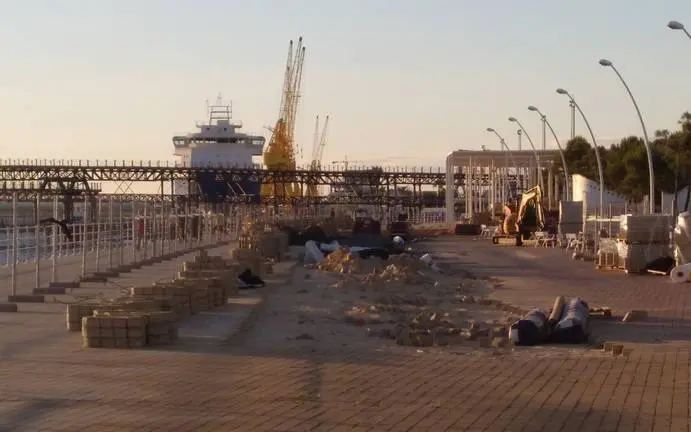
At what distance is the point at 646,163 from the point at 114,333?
2345 inches

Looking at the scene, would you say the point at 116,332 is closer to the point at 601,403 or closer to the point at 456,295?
the point at 601,403

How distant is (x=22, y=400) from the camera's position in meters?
11.0

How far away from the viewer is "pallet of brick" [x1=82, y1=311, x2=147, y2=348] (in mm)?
15164

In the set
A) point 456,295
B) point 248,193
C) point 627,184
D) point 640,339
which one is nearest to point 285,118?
point 248,193

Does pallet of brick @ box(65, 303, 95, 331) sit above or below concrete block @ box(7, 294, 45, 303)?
above

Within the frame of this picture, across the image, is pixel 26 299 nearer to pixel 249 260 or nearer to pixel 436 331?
pixel 436 331

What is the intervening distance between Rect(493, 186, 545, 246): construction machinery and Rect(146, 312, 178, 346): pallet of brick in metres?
48.2

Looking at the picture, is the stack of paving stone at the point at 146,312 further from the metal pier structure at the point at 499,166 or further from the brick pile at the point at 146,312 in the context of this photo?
the metal pier structure at the point at 499,166

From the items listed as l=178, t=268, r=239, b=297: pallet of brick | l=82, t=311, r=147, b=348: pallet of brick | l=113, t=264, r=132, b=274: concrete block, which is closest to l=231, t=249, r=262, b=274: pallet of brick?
l=113, t=264, r=132, b=274: concrete block

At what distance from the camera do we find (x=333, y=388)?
12.0 metres

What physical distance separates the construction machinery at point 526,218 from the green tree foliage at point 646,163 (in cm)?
726

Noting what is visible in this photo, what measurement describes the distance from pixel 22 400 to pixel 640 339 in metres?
9.88

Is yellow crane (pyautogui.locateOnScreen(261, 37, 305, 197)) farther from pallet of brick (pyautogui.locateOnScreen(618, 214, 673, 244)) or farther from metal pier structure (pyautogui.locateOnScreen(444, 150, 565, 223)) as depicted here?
pallet of brick (pyautogui.locateOnScreen(618, 214, 673, 244))

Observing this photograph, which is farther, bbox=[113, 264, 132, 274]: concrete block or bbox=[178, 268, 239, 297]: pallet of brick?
bbox=[113, 264, 132, 274]: concrete block
